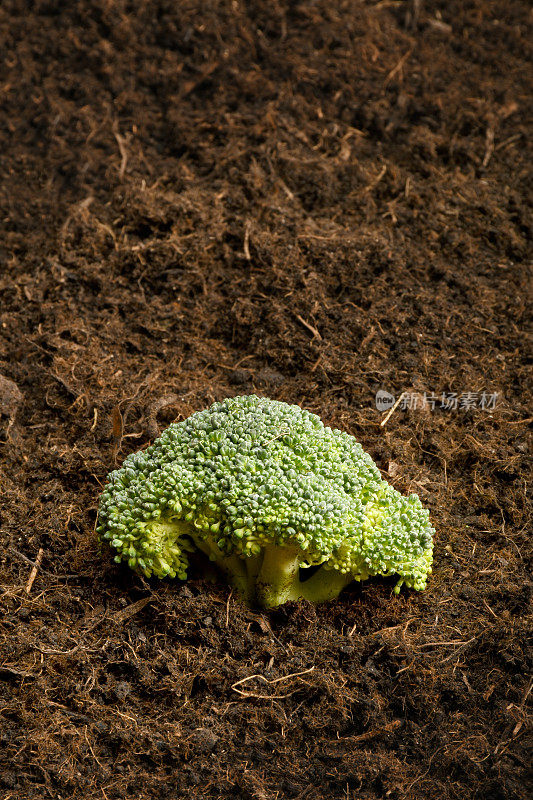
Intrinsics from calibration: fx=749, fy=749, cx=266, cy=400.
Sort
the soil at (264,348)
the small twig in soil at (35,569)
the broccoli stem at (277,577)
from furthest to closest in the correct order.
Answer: the small twig in soil at (35,569), the broccoli stem at (277,577), the soil at (264,348)

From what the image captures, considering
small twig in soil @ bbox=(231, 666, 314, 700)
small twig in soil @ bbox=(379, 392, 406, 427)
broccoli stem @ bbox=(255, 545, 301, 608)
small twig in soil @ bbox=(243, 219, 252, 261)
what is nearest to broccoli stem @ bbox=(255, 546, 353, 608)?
broccoli stem @ bbox=(255, 545, 301, 608)

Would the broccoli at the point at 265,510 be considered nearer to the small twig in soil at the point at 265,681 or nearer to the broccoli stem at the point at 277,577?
the broccoli stem at the point at 277,577

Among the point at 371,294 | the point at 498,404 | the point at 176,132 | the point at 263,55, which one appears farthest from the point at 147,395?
the point at 263,55

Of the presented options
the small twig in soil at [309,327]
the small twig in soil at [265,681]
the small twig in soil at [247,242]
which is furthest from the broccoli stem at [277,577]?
the small twig in soil at [247,242]

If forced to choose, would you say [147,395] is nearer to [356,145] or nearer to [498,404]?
[498,404]

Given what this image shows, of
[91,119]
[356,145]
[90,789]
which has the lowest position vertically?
[90,789]
